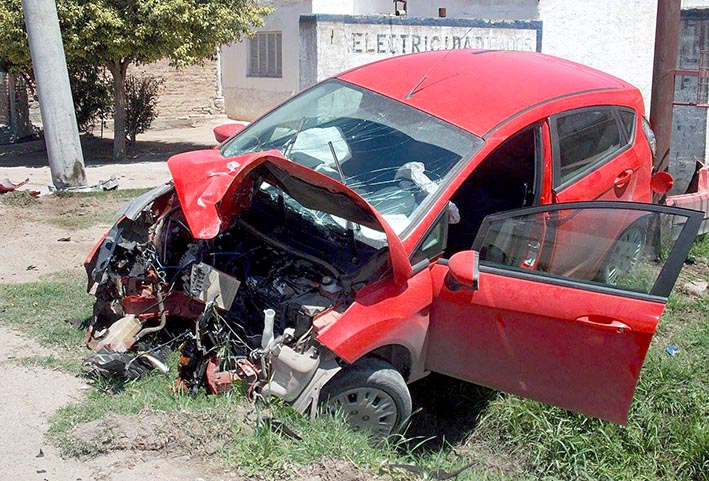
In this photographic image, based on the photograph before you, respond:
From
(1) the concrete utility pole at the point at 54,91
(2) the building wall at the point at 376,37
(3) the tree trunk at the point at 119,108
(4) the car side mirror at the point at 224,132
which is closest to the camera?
(4) the car side mirror at the point at 224,132

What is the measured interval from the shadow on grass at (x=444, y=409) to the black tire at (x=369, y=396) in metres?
0.56

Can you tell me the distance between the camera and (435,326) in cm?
442

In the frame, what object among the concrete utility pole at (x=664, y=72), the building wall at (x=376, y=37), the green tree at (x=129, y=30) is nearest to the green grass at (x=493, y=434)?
the concrete utility pole at (x=664, y=72)

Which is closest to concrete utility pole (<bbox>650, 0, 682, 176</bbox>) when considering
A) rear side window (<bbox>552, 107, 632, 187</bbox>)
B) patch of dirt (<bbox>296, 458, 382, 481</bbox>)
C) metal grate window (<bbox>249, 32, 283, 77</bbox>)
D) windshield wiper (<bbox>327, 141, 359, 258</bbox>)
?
rear side window (<bbox>552, 107, 632, 187</bbox>)

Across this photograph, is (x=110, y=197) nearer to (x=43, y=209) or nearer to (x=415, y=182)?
(x=43, y=209)

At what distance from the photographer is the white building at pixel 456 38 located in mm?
10070

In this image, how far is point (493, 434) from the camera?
4.80 metres

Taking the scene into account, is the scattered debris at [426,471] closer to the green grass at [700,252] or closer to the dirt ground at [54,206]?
the dirt ground at [54,206]

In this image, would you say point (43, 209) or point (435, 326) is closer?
point (435, 326)

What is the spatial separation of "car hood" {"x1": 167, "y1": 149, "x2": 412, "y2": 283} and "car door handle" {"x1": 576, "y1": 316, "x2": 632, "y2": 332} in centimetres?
94

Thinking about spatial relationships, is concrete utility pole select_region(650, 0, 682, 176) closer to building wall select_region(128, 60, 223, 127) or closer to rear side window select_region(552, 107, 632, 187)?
rear side window select_region(552, 107, 632, 187)

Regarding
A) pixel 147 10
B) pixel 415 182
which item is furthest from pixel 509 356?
pixel 147 10

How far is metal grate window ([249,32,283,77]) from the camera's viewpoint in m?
19.0

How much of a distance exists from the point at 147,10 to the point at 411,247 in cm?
1043
